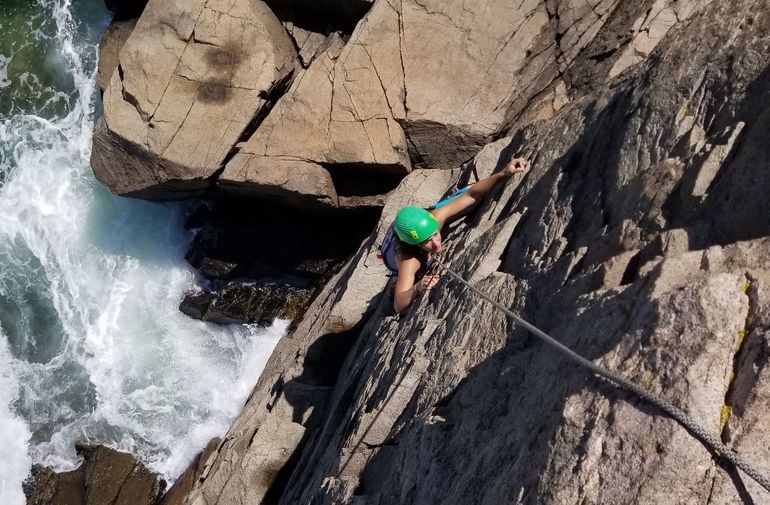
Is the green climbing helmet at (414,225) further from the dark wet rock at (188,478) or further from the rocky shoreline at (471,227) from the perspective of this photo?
the dark wet rock at (188,478)

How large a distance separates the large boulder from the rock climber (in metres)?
5.26

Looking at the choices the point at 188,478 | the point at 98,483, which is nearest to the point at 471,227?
the point at 188,478

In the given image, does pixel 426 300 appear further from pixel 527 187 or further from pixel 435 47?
pixel 435 47

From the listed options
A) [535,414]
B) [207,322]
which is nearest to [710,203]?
[535,414]

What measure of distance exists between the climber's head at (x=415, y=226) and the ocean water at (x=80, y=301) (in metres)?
7.05

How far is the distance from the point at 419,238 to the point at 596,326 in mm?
3709

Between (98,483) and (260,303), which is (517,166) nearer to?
(260,303)

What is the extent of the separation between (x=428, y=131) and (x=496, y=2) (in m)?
2.50

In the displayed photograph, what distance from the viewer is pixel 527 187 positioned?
8477mm

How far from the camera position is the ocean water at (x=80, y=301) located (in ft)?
48.2

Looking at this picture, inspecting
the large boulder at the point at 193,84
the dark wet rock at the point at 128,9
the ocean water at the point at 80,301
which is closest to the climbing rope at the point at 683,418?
the large boulder at the point at 193,84

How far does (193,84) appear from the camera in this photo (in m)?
13.6

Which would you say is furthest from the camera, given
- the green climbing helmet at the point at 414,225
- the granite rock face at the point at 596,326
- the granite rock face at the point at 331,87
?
the granite rock face at the point at 331,87

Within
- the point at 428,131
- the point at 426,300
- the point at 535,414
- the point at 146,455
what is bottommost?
the point at 146,455
